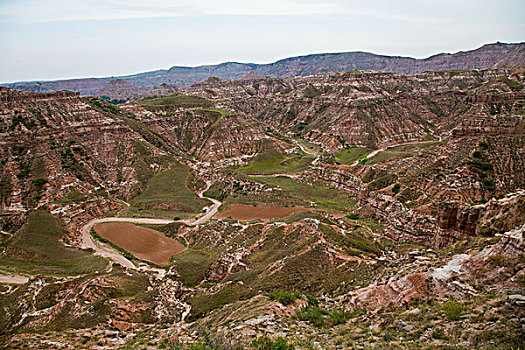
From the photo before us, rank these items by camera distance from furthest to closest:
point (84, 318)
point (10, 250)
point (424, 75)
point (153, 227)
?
point (424, 75) → point (153, 227) → point (10, 250) → point (84, 318)

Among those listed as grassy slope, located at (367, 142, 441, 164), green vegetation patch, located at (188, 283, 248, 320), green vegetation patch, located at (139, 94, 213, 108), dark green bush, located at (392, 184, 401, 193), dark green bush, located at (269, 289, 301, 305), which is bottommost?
green vegetation patch, located at (188, 283, 248, 320)

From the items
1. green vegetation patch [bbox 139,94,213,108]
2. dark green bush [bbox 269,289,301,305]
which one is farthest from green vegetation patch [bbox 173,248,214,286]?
green vegetation patch [bbox 139,94,213,108]

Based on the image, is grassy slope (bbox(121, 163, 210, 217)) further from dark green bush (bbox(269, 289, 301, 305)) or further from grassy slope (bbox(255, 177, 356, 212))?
dark green bush (bbox(269, 289, 301, 305))

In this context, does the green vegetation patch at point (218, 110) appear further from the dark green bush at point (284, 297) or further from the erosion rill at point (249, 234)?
the dark green bush at point (284, 297)

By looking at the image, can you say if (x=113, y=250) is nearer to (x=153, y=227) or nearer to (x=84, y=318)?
(x=153, y=227)

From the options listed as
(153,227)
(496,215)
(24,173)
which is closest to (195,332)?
(496,215)

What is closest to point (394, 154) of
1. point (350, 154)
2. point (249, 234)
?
point (350, 154)
